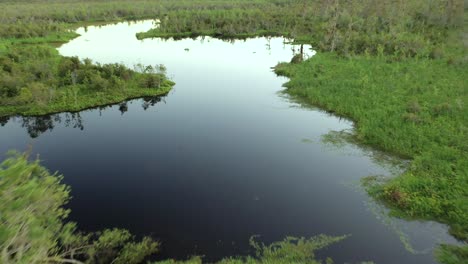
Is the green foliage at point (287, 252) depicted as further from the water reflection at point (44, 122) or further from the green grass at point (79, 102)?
the green grass at point (79, 102)

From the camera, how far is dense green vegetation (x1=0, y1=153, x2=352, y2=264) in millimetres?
12461

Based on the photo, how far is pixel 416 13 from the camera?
91.4 metres

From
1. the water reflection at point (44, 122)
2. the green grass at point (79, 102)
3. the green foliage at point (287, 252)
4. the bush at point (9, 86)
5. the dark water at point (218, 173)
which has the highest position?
the bush at point (9, 86)

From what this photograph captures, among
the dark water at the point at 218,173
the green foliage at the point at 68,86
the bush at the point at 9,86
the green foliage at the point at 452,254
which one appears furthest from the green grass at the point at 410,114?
the bush at the point at 9,86

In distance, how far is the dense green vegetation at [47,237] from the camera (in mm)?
12461

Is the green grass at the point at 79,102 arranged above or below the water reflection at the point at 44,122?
above

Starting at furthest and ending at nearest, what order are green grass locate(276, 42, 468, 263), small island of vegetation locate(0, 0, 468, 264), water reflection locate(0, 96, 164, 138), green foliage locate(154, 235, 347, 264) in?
water reflection locate(0, 96, 164, 138), green grass locate(276, 42, 468, 263), small island of vegetation locate(0, 0, 468, 264), green foliage locate(154, 235, 347, 264)

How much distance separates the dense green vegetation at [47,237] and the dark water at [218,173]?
1308 mm

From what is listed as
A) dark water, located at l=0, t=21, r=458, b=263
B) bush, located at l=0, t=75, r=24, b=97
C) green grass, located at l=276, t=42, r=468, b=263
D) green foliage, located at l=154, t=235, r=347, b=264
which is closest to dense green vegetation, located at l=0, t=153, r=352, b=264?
green foliage, located at l=154, t=235, r=347, b=264

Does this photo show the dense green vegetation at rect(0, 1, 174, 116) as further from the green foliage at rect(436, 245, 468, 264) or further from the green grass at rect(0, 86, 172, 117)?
the green foliage at rect(436, 245, 468, 264)

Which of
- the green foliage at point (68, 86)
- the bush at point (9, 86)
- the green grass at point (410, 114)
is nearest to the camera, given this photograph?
the green grass at point (410, 114)

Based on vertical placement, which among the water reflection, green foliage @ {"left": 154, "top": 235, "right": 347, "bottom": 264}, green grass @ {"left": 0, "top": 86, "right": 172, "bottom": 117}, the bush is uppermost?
the bush

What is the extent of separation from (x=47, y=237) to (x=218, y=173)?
57.6ft

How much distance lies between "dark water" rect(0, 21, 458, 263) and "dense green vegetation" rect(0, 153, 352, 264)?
131 cm
